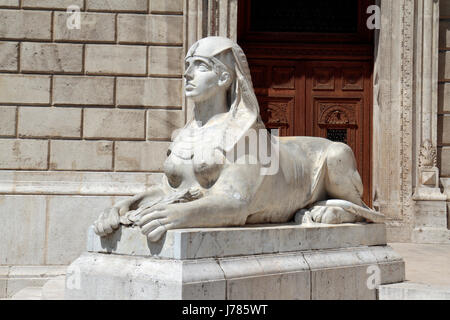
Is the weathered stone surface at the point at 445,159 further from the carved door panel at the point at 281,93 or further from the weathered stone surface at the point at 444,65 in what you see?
the carved door panel at the point at 281,93

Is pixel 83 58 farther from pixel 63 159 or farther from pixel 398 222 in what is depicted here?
pixel 398 222

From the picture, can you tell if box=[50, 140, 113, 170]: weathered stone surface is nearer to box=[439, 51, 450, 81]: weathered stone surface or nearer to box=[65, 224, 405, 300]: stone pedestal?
box=[65, 224, 405, 300]: stone pedestal

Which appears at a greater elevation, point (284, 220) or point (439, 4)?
point (439, 4)

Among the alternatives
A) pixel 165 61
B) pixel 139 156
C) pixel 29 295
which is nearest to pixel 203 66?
pixel 29 295

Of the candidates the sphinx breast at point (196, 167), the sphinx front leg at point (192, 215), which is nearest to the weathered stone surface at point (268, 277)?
the sphinx front leg at point (192, 215)

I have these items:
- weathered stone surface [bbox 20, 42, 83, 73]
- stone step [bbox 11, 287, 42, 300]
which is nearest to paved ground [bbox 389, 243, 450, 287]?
stone step [bbox 11, 287, 42, 300]

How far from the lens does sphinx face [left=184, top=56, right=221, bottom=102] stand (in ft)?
14.8

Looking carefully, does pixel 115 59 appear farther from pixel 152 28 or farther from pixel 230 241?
pixel 230 241

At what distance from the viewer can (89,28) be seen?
9414 mm

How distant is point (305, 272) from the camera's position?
14.0 feet

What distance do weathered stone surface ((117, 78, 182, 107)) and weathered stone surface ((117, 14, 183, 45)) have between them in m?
0.62
